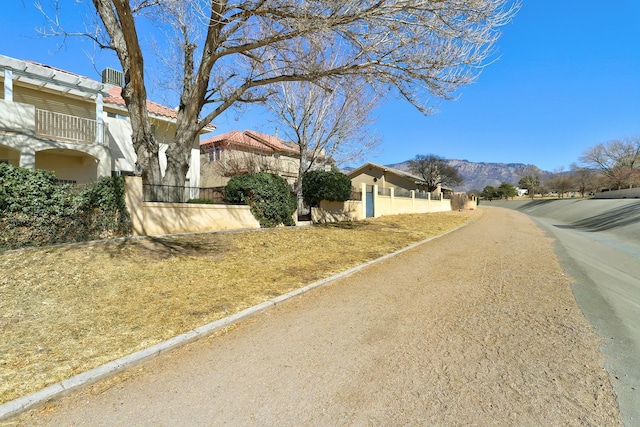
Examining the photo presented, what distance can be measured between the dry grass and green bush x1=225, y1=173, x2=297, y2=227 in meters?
2.89

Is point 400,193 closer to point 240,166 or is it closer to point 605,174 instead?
point 240,166

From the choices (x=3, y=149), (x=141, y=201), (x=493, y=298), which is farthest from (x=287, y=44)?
(x=3, y=149)

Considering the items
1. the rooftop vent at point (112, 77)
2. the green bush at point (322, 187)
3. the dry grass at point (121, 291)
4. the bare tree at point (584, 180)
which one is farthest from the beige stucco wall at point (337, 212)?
the bare tree at point (584, 180)

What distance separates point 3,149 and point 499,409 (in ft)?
57.2

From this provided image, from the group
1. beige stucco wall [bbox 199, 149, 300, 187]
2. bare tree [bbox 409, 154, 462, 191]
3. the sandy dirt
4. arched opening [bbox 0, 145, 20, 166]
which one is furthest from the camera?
bare tree [bbox 409, 154, 462, 191]

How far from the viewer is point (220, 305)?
4.92 m

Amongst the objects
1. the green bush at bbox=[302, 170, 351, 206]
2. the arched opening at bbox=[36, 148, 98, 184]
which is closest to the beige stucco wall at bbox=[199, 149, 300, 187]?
the green bush at bbox=[302, 170, 351, 206]

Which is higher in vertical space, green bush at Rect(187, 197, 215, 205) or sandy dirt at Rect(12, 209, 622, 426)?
green bush at Rect(187, 197, 215, 205)

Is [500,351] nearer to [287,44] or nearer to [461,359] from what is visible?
[461,359]

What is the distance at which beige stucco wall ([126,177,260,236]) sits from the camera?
9117 millimetres

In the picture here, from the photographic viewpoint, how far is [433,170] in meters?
50.2

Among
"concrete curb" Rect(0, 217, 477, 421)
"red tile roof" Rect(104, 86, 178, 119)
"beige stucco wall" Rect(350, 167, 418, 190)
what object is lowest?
"concrete curb" Rect(0, 217, 477, 421)

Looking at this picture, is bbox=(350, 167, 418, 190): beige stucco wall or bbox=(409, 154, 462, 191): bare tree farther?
bbox=(409, 154, 462, 191): bare tree

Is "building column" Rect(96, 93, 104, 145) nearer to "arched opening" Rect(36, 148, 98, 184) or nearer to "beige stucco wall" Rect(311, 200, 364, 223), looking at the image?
"arched opening" Rect(36, 148, 98, 184)
